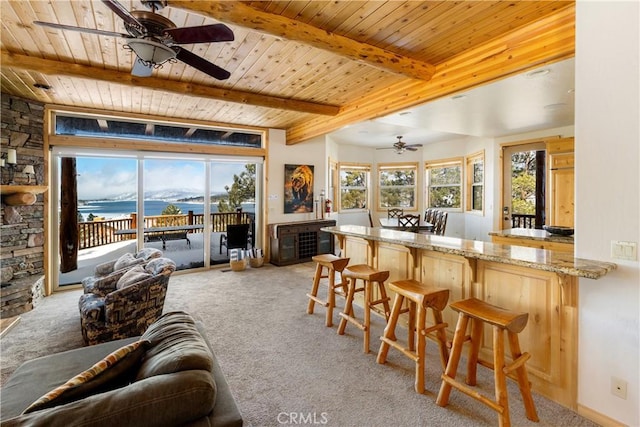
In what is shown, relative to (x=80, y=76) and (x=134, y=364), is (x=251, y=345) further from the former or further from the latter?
(x=80, y=76)

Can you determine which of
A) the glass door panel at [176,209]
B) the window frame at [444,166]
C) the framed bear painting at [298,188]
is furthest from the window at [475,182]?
the glass door panel at [176,209]

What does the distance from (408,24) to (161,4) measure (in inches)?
73.0

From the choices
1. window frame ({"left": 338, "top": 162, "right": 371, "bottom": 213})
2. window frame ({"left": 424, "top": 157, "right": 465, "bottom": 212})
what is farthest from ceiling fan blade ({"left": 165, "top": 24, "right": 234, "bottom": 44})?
window frame ({"left": 424, "top": 157, "right": 465, "bottom": 212})

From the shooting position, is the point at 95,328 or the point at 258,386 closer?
the point at 258,386

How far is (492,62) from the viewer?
2742 mm

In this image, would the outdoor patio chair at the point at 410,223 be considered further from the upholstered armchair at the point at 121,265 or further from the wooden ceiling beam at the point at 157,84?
the upholstered armchair at the point at 121,265

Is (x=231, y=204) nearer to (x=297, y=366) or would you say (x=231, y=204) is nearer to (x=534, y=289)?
(x=297, y=366)

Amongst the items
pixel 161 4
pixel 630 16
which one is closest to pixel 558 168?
pixel 630 16

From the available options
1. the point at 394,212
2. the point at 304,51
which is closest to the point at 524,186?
the point at 394,212

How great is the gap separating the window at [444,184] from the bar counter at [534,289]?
5.29 metres

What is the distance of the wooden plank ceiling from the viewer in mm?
2266

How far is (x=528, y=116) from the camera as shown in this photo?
458cm

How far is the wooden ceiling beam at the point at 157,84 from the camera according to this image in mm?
3029

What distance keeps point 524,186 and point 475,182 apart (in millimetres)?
976
